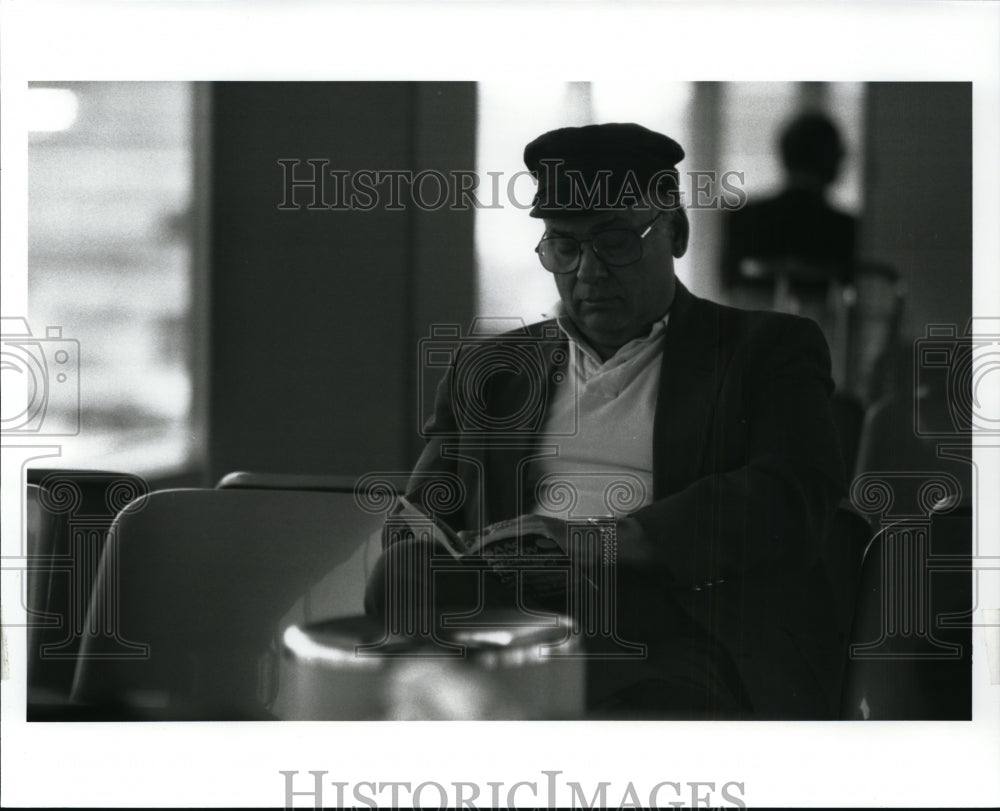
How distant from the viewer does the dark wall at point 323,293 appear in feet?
6.25

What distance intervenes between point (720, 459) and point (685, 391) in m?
0.13

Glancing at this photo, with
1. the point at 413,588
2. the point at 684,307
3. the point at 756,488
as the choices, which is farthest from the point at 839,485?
the point at 413,588

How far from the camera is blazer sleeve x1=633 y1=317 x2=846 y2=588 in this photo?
190 centimetres

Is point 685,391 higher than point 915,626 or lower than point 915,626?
higher

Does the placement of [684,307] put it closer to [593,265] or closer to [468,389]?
[593,265]

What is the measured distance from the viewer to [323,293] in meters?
1.91

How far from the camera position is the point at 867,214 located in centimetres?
191

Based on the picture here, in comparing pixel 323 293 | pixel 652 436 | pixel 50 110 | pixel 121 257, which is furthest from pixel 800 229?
pixel 50 110

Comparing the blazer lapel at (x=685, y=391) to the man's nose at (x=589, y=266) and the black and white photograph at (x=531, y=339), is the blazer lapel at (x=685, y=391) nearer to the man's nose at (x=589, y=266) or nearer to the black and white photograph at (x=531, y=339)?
the black and white photograph at (x=531, y=339)

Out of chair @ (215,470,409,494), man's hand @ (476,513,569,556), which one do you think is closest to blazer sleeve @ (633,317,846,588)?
man's hand @ (476,513,569,556)

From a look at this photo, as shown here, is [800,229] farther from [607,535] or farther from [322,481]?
[322,481]

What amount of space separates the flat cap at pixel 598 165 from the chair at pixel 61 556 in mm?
867

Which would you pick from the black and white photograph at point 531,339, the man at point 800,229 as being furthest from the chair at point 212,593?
the man at point 800,229

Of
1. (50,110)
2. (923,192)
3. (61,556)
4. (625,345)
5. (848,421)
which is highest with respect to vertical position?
(50,110)
